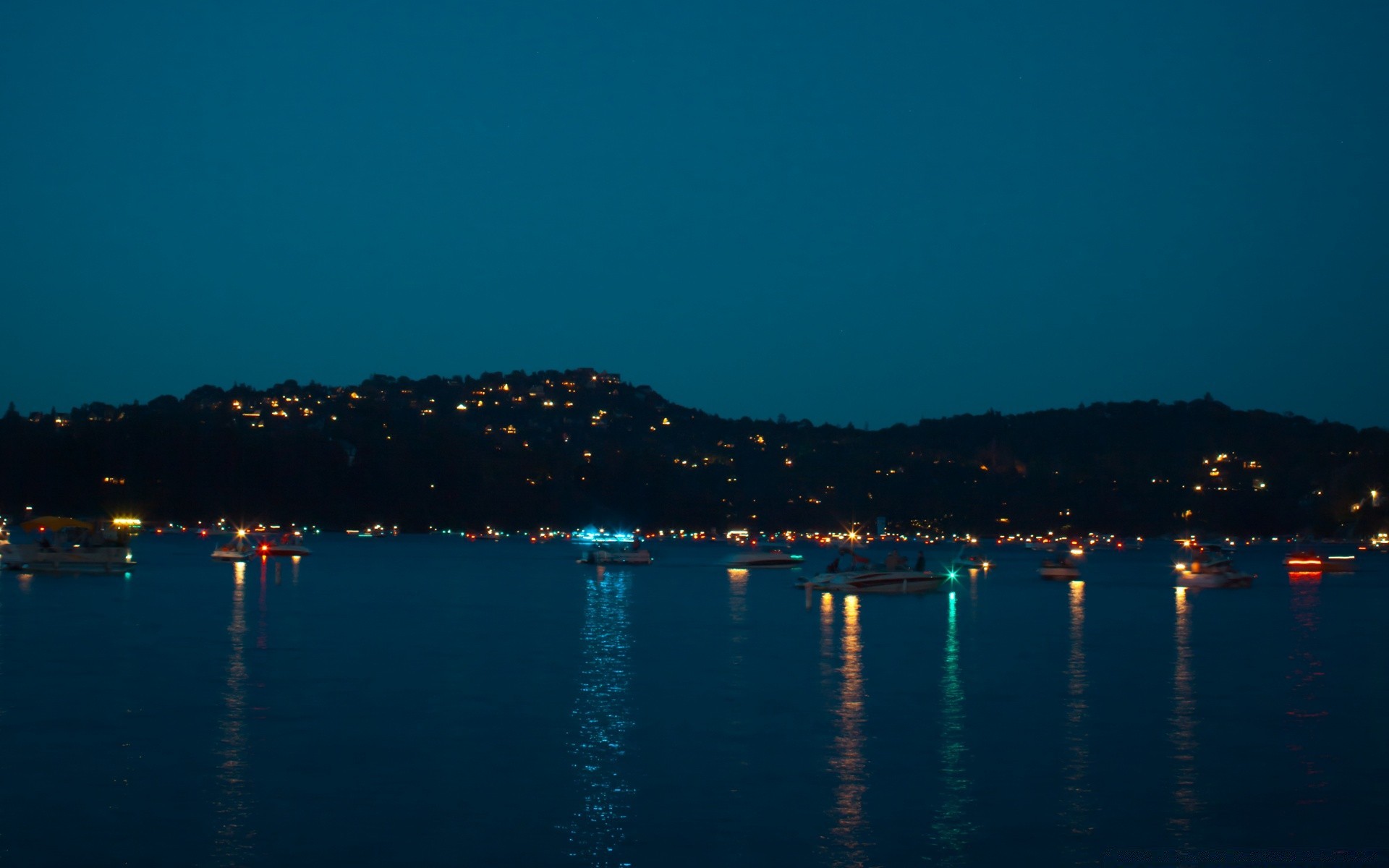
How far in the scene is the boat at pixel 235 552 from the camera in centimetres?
8638

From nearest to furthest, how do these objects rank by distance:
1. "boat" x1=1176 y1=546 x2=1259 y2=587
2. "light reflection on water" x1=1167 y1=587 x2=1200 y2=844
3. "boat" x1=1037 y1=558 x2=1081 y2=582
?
1. "light reflection on water" x1=1167 y1=587 x2=1200 y2=844
2. "boat" x1=1176 y1=546 x2=1259 y2=587
3. "boat" x1=1037 y1=558 x2=1081 y2=582

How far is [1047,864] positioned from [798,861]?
2.16 m

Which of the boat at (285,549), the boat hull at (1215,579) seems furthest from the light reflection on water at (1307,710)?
the boat at (285,549)

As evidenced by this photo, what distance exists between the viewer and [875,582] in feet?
188

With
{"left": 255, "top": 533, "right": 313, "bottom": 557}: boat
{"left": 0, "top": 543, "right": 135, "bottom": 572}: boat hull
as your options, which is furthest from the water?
{"left": 255, "top": 533, "right": 313, "bottom": 557}: boat

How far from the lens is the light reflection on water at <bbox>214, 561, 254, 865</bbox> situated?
39.1ft

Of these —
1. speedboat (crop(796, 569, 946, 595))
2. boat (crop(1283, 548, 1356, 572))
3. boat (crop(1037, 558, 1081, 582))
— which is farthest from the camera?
boat (crop(1283, 548, 1356, 572))

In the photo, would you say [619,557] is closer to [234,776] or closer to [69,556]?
[69,556]

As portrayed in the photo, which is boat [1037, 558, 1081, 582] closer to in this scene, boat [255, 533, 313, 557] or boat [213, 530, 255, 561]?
boat [213, 530, 255, 561]

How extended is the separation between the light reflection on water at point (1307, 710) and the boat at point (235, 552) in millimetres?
64195

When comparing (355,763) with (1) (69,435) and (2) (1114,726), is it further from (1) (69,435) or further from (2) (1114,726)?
(1) (69,435)

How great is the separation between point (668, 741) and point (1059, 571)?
66.1m

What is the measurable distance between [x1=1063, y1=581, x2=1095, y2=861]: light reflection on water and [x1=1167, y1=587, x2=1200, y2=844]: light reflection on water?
875 millimetres

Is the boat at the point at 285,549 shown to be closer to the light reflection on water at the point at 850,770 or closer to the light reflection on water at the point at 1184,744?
the light reflection on water at the point at 1184,744
